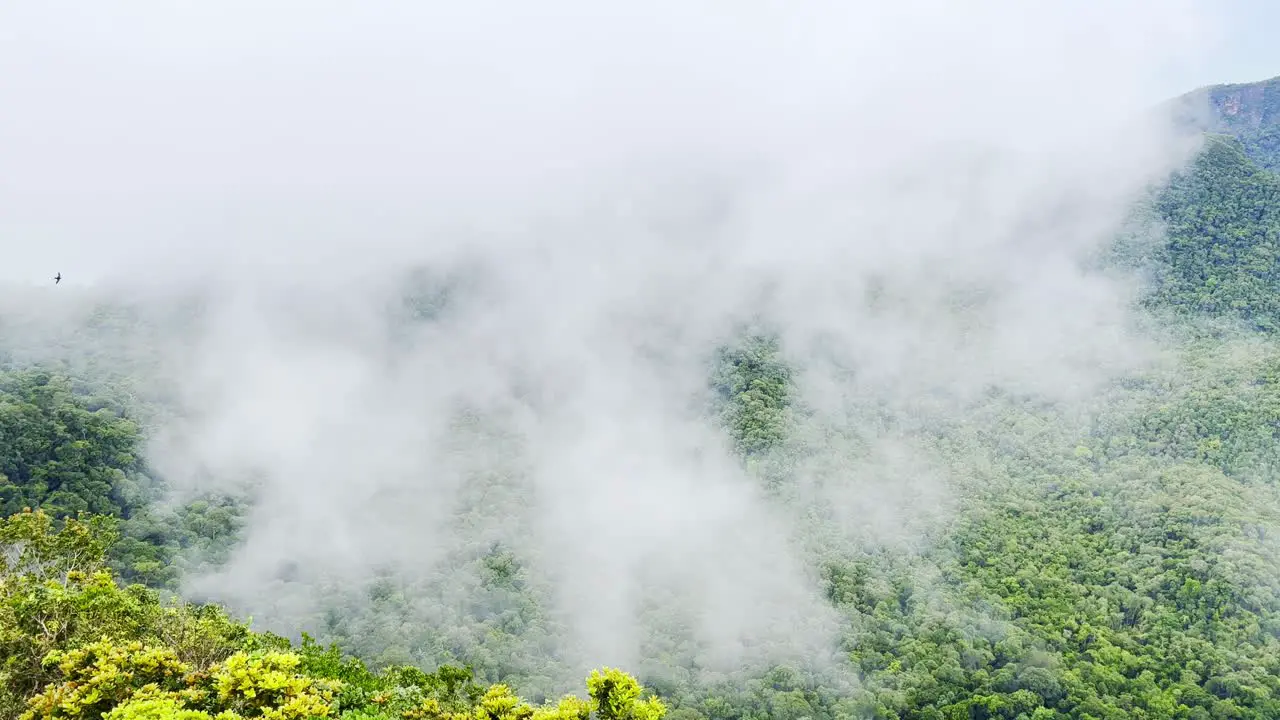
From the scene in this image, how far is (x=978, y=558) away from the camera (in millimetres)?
71938

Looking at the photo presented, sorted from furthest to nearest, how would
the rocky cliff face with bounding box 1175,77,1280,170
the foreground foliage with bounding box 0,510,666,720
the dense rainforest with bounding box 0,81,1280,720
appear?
the rocky cliff face with bounding box 1175,77,1280,170 → the dense rainforest with bounding box 0,81,1280,720 → the foreground foliage with bounding box 0,510,666,720

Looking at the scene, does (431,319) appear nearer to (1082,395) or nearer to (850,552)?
(850,552)

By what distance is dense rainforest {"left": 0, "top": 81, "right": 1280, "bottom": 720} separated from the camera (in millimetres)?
53344

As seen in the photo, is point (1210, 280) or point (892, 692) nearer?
point (892, 692)

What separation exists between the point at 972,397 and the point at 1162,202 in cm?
5905

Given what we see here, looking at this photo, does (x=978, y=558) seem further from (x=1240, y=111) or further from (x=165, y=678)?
(x=1240, y=111)

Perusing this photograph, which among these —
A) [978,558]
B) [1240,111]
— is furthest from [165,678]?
[1240,111]

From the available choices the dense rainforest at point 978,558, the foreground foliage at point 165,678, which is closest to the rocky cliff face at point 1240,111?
the dense rainforest at point 978,558

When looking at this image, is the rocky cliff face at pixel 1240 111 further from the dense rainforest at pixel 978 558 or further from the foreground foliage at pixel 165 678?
the foreground foliage at pixel 165 678

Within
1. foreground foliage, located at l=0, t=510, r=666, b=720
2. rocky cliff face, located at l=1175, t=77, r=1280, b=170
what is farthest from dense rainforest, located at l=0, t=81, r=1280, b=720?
rocky cliff face, located at l=1175, t=77, r=1280, b=170

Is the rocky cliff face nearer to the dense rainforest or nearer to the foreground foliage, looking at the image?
the dense rainforest

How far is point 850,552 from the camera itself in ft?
258

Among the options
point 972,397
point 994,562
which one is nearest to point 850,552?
point 994,562

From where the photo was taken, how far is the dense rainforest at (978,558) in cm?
5334
